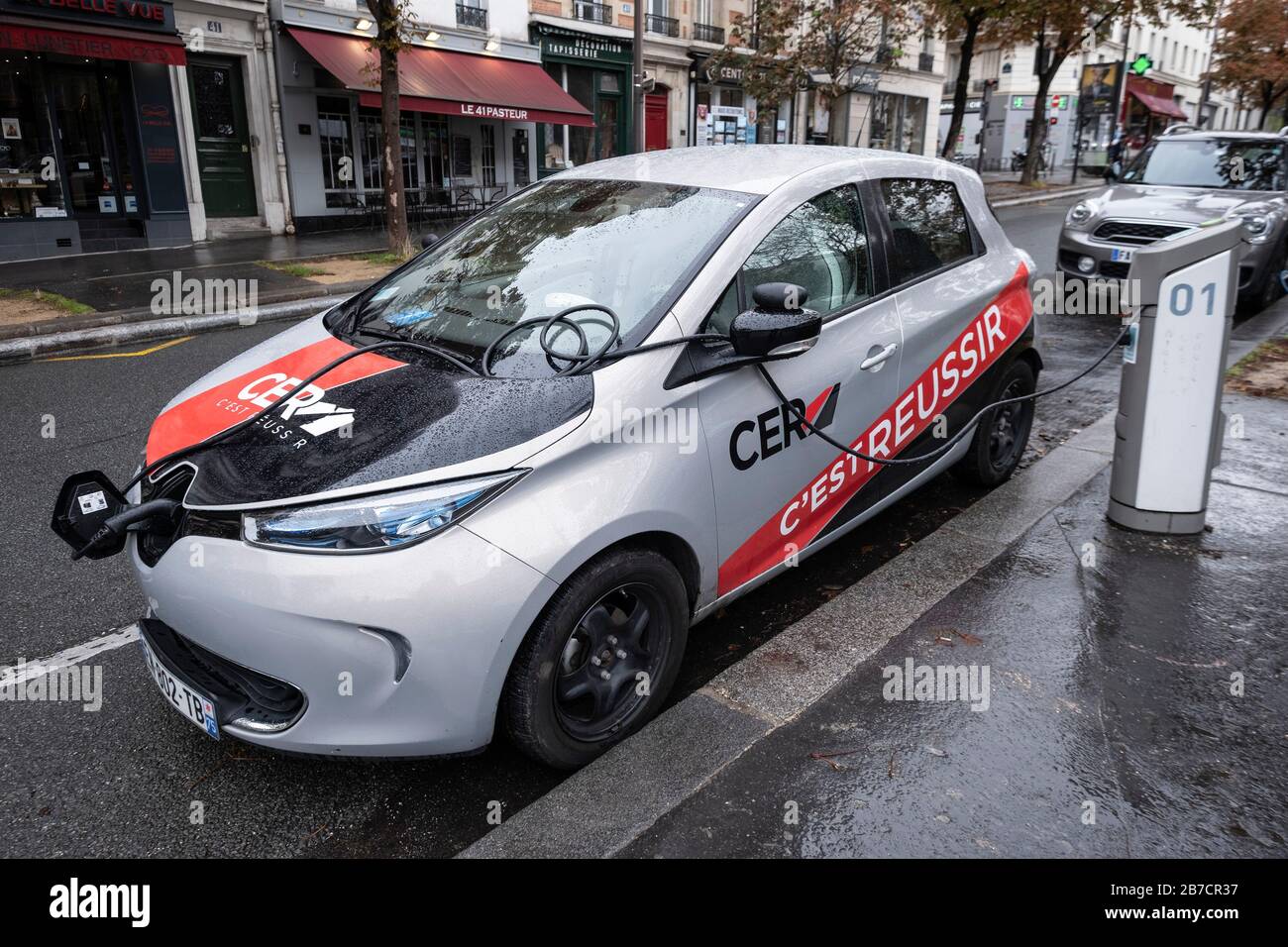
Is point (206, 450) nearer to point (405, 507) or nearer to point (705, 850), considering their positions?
point (405, 507)

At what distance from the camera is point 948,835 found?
242 cm

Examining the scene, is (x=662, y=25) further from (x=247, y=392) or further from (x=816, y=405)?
(x=247, y=392)

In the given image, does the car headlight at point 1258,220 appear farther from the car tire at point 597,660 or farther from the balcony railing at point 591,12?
the balcony railing at point 591,12

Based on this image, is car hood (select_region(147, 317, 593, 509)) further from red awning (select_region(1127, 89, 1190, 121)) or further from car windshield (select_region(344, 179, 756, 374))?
red awning (select_region(1127, 89, 1190, 121))

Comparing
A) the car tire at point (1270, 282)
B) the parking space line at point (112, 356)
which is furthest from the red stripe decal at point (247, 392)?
the car tire at point (1270, 282)

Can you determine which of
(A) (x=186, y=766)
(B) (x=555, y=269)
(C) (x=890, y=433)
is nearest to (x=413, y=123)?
(B) (x=555, y=269)

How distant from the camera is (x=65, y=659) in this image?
3.28 metres

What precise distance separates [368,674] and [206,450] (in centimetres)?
95

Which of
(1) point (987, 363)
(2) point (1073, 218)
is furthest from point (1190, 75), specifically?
(1) point (987, 363)

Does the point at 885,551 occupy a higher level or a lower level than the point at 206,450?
lower

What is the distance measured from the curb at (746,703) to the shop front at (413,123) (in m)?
14.9

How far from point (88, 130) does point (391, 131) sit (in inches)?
230

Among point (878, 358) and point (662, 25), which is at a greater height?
point (662, 25)

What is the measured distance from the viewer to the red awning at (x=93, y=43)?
12.8m
